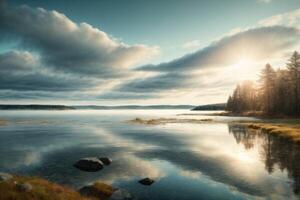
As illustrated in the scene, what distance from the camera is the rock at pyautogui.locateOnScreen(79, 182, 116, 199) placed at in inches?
722

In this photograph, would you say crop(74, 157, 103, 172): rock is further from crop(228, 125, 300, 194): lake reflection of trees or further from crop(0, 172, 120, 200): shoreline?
crop(228, 125, 300, 194): lake reflection of trees

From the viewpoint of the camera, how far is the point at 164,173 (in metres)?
25.8

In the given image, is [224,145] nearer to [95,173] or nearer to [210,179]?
[210,179]

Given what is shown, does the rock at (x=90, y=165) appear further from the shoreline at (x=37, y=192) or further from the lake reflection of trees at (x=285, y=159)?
the lake reflection of trees at (x=285, y=159)

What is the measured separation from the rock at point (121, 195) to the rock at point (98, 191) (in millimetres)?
361

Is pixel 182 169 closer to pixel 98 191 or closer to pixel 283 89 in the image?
pixel 98 191

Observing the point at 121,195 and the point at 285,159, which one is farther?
the point at 285,159

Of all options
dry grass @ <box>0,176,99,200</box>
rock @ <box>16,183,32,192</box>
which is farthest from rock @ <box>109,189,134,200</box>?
rock @ <box>16,183,32,192</box>

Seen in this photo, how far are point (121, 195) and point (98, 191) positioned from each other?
1.69m

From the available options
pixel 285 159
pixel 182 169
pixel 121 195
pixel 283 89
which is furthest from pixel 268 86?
pixel 121 195

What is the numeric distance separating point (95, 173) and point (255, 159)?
19319 mm

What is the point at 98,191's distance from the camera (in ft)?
61.9

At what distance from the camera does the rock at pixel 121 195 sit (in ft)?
59.7

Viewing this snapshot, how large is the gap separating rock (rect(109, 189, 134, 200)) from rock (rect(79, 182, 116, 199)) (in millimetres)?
361
